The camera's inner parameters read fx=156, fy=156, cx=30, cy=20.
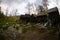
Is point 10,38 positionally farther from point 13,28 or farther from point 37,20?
point 37,20

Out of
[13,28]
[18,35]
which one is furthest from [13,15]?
[18,35]

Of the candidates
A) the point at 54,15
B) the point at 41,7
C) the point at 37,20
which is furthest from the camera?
the point at 41,7

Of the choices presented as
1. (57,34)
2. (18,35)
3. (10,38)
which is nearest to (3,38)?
(10,38)

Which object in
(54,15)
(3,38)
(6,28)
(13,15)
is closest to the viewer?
(3,38)

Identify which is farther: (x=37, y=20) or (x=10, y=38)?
(x=37, y=20)

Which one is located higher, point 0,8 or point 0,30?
point 0,8

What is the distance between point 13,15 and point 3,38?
15148 mm

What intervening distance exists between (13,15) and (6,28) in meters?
11.2

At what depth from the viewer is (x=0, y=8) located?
92.7ft

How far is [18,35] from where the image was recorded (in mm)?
17344

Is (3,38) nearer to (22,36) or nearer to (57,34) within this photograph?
(22,36)

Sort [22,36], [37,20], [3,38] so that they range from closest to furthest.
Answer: [3,38], [22,36], [37,20]

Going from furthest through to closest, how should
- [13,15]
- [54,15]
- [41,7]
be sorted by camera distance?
1. [41,7]
2. [13,15]
3. [54,15]

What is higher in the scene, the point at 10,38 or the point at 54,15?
the point at 54,15
